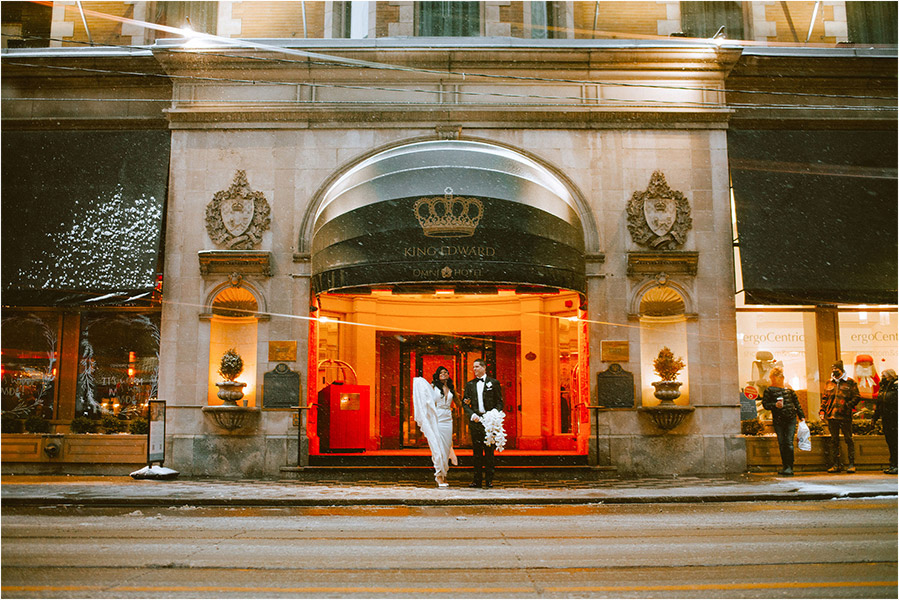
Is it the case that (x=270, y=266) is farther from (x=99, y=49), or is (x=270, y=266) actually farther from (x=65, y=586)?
(x=65, y=586)

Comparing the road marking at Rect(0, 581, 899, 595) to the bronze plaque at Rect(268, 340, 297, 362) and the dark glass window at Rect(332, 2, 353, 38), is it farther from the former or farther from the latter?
the dark glass window at Rect(332, 2, 353, 38)

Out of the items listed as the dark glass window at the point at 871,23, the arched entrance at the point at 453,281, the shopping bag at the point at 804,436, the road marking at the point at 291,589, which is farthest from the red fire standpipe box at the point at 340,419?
the dark glass window at the point at 871,23

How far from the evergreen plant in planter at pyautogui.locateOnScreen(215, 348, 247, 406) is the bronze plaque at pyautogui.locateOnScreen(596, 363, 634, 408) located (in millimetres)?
6906

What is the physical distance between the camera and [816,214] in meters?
15.6

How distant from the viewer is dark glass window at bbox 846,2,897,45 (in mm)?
17016

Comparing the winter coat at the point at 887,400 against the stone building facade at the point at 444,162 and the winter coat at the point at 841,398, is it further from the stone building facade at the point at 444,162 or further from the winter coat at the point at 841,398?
the stone building facade at the point at 444,162

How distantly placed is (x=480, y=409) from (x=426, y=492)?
1704mm

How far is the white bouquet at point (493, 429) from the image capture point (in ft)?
42.1

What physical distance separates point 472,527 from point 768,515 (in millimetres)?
3909

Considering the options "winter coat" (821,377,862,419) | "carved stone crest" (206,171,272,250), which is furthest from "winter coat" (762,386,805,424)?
"carved stone crest" (206,171,272,250)

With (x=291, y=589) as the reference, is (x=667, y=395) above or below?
above

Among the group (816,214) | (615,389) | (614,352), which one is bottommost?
(615,389)

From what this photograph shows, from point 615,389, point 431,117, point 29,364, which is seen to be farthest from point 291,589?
point 29,364

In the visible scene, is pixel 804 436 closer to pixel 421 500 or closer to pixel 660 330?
pixel 660 330
